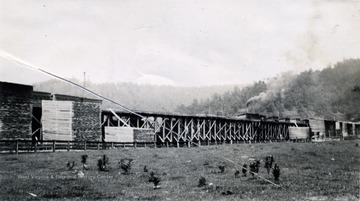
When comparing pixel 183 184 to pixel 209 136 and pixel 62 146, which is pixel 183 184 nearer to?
pixel 62 146

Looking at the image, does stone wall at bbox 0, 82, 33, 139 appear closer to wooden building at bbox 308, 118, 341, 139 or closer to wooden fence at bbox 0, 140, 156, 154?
wooden fence at bbox 0, 140, 156, 154

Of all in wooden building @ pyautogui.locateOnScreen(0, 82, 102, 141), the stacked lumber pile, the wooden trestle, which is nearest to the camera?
wooden building @ pyautogui.locateOnScreen(0, 82, 102, 141)

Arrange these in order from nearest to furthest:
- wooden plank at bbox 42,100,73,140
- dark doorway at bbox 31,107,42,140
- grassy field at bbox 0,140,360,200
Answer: grassy field at bbox 0,140,360,200 → wooden plank at bbox 42,100,73,140 → dark doorway at bbox 31,107,42,140

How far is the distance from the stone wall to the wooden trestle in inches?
283

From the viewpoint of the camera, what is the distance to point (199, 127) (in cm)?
4084

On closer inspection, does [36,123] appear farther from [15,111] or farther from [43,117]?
[15,111]

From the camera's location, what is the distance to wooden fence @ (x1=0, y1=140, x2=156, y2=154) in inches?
749

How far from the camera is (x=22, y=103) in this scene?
893 inches

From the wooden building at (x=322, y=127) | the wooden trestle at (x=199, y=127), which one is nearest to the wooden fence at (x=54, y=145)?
the wooden trestle at (x=199, y=127)

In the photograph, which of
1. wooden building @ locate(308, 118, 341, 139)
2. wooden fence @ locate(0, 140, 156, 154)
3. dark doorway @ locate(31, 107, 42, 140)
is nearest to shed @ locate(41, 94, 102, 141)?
wooden fence @ locate(0, 140, 156, 154)

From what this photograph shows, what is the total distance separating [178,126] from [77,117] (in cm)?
1436

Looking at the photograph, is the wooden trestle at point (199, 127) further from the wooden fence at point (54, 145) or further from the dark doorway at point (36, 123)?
the dark doorway at point (36, 123)

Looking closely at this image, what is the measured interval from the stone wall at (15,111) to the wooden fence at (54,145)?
2.65 ft

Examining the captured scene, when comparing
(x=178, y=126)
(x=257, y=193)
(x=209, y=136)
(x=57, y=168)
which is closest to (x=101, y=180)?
(x=57, y=168)
